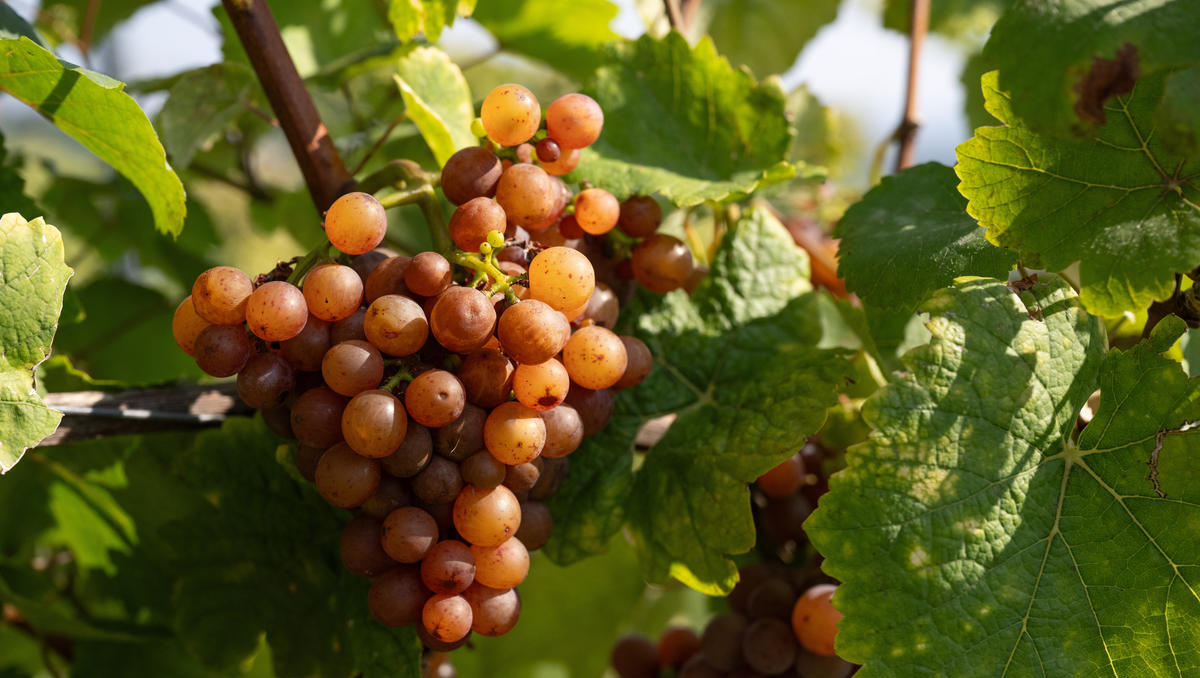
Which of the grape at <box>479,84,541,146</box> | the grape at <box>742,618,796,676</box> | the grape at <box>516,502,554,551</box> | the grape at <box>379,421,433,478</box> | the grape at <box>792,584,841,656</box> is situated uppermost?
the grape at <box>479,84,541,146</box>

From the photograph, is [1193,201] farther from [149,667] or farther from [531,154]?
[149,667]

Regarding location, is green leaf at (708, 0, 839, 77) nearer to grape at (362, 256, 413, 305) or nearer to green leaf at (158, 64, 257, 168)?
green leaf at (158, 64, 257, 168)

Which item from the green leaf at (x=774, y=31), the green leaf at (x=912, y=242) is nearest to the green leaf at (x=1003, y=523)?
the green leaf at (x=912, y=242)

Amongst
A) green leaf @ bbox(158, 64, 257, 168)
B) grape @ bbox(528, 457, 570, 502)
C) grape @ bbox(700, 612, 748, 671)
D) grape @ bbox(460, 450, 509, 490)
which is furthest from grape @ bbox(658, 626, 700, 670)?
green leaf @ bbox(158, 64, 257, 168)

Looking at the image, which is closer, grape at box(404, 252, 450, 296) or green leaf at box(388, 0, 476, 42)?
grape at box(404, 252, 450, 296)

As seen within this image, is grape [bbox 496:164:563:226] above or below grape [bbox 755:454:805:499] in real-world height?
above

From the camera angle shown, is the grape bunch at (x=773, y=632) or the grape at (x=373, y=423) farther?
the grape bunch at (x=773, y=632)

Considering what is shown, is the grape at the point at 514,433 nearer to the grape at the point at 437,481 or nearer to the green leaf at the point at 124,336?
the grape at the point at 437,481
